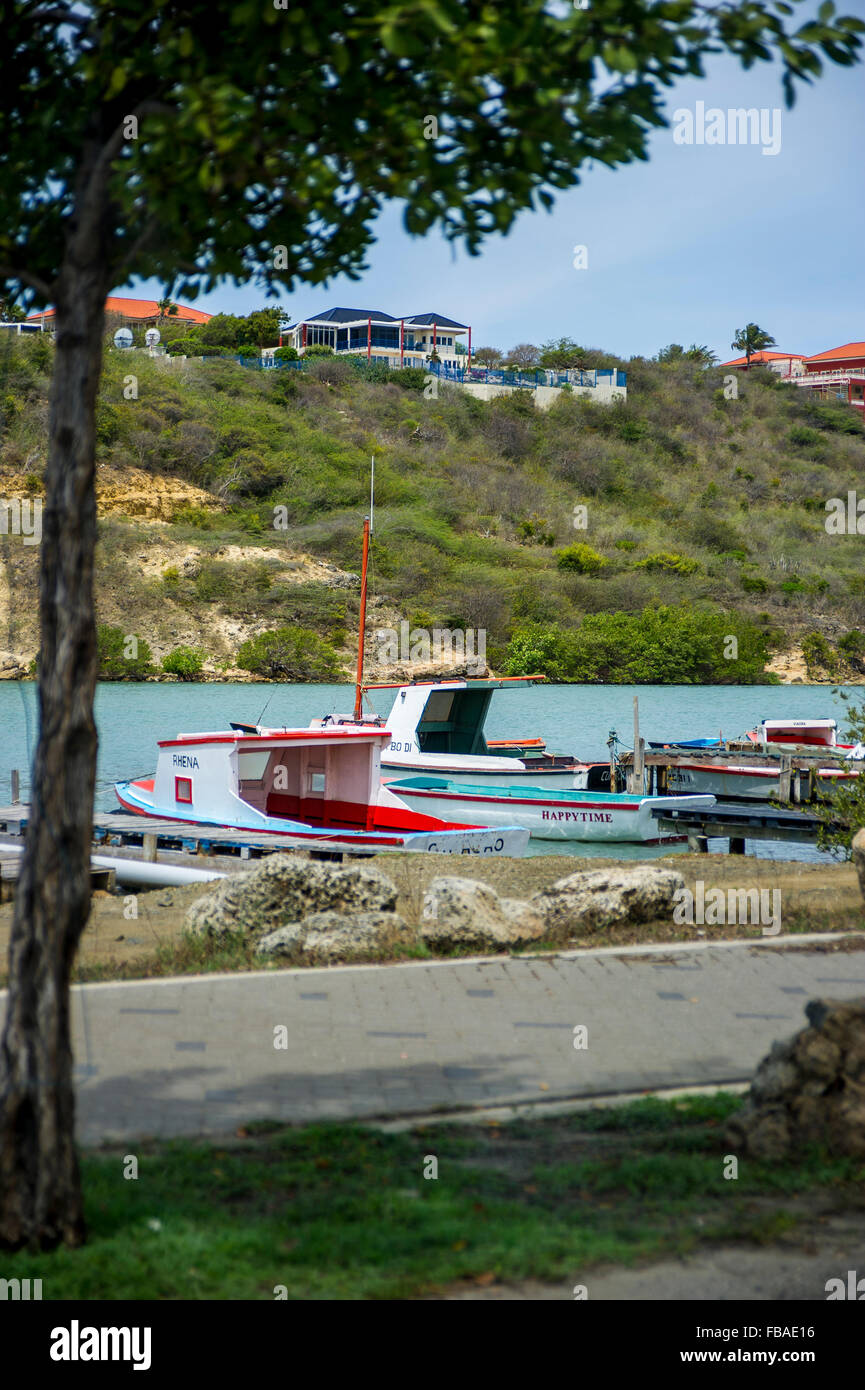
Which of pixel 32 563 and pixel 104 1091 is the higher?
pixel 32 563

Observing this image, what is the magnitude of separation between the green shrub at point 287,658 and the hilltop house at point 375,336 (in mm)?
58188

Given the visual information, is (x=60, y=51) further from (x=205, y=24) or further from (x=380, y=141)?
(x=380, y=141)

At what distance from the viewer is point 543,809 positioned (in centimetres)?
2455

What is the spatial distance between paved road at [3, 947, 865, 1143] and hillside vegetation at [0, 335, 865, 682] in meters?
49.4

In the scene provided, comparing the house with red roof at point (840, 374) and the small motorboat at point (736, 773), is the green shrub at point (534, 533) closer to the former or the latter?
the small motorboat at point (736, 773)

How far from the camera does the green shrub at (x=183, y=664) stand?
207 feet

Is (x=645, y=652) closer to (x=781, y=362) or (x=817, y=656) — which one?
(x=817, y=656)

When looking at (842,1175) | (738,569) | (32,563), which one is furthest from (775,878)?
(738,569)

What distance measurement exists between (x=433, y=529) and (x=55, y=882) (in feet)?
254

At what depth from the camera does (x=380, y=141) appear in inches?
181

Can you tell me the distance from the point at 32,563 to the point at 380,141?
64.2m

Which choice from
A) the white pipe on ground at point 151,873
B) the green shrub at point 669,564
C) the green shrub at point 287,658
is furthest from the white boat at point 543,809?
the green shrub at point 669,564

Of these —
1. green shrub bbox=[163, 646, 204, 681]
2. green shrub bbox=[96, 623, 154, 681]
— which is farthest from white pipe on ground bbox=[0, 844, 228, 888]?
green shrub bbox=[163, 646, 204, 681]

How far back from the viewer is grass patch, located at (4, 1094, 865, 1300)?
4129 mm
